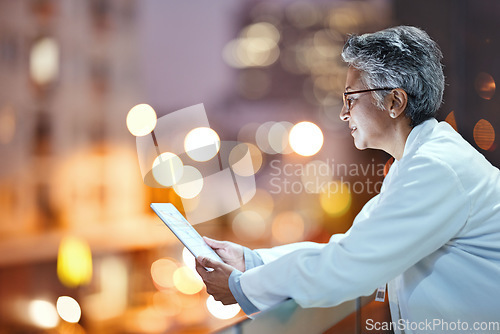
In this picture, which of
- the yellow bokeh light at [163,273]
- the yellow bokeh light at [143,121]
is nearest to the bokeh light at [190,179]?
the yellow bokeh light at [143,121]

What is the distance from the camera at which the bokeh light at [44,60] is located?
1762cm

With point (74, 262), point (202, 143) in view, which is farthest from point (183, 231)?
point (74, 262)

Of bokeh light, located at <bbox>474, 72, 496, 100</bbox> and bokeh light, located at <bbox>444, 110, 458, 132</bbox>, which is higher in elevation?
bokeh light, located at <bbox>474, 72, 496, 100</bbox>

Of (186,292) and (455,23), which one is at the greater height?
(455,23)

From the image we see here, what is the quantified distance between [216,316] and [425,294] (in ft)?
79.6

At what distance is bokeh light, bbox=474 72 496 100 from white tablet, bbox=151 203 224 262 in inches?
40.7

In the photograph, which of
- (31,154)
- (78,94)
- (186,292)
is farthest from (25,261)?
(186,292)

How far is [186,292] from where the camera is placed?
23.9 meters

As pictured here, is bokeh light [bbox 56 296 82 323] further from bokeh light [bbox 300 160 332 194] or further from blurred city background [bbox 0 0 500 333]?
bokeh light [bbox 300 160 332 194]

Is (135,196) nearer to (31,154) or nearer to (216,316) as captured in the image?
(31,154)

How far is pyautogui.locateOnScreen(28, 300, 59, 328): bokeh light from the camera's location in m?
17.5

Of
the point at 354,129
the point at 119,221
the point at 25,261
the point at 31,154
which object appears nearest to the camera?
the point at 354,129

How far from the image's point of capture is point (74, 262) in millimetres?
20469

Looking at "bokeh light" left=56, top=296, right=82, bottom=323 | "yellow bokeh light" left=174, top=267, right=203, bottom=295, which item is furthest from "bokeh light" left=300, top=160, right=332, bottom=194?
"yellow bokeh light" left=174, top=267, right=203, bottom=295
